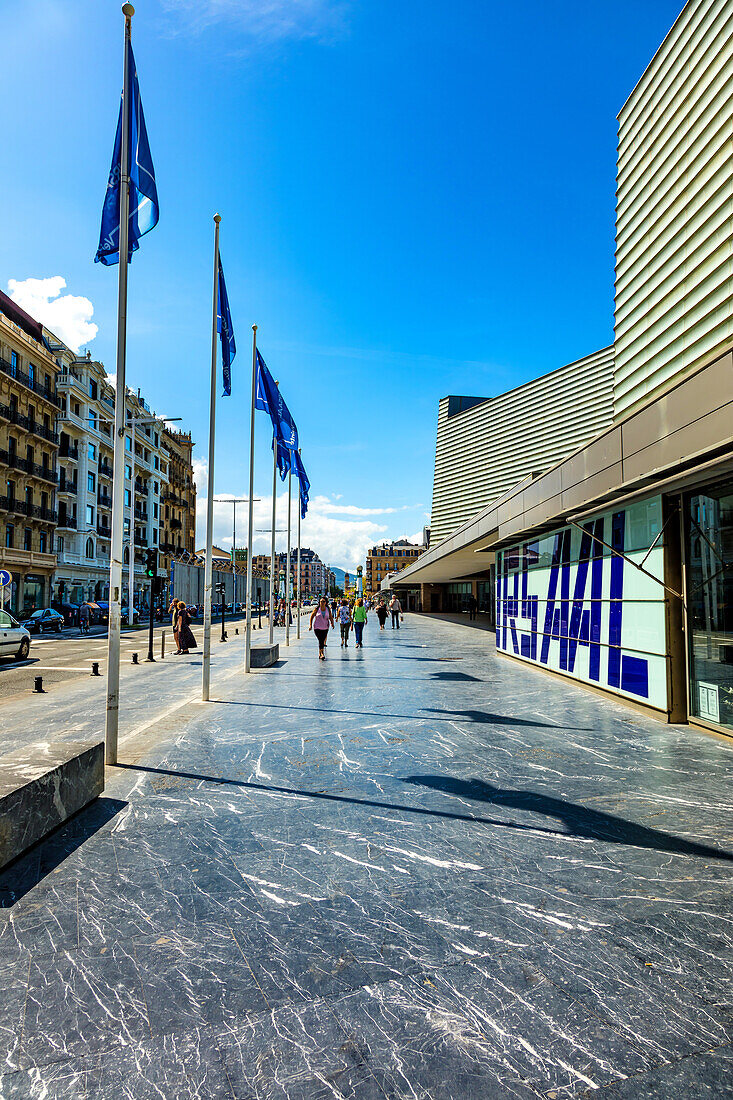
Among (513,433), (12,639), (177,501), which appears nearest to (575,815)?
(12,639)

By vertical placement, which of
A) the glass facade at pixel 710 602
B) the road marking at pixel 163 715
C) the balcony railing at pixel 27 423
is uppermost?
the balcony railing at pixel 27 423

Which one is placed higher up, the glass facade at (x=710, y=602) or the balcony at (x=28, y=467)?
the balcony at (x=28, y=467)

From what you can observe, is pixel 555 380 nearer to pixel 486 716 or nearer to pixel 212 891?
pixel 486 716

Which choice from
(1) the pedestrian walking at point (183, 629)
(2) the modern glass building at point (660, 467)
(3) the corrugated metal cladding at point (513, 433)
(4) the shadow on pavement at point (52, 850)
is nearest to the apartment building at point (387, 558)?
(3) the corrugated metal cladding at point (513, 433)

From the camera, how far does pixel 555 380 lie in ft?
172

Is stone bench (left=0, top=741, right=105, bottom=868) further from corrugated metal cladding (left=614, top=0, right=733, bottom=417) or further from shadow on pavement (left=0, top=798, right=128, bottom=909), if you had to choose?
corrugated metal cladding (left=614, top=0, right=733, bottom=417)

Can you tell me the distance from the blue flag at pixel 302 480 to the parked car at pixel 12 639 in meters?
11.5

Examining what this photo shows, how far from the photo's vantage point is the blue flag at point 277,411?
15.4 meters

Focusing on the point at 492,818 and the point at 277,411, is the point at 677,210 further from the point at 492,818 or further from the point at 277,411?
the point at 492,818

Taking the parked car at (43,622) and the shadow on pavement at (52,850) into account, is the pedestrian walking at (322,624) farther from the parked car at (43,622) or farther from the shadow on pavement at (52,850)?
the parked car at (43,622)

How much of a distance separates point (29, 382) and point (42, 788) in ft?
143

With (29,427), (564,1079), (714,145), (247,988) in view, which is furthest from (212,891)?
(29,427)

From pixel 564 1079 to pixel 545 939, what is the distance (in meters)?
0.95

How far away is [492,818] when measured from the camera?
4965 mm
